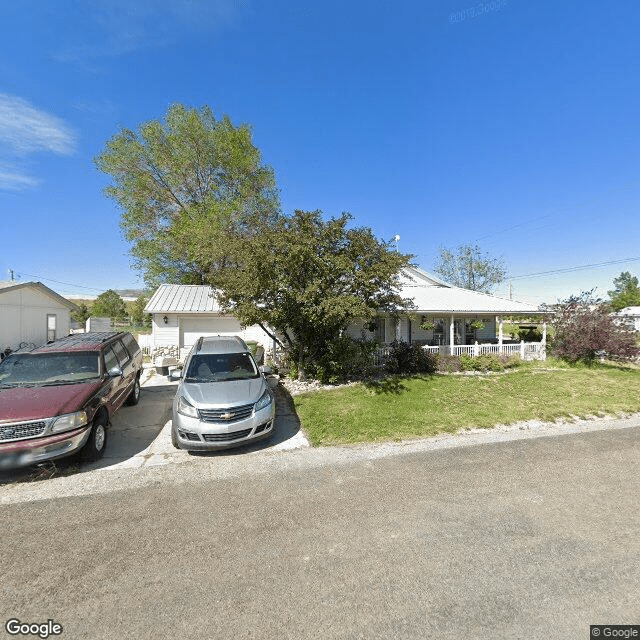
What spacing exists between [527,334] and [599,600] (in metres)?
19.1

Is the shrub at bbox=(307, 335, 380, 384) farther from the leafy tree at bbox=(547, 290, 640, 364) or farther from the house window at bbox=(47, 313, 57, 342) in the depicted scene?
the house window at bbox=(47, 313, 57, 342)

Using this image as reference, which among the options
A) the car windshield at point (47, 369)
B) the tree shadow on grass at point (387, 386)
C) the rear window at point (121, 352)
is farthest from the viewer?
the tree shadow on grass at point (387, 386)

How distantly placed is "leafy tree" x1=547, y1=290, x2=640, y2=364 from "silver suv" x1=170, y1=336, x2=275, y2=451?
606 inches

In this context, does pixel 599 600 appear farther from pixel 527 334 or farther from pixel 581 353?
pixel 527 334

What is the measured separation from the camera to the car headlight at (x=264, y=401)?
19.3 ft

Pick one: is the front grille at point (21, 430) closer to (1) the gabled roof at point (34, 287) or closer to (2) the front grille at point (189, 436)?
(2) the front grille at point (189, 436)

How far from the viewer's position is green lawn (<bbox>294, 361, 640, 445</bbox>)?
697 centimetres

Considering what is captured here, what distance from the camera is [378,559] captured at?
3.11 m

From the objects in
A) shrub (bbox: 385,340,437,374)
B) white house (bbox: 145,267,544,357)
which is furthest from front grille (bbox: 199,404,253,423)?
white house (bbox: 145,267,544,357)

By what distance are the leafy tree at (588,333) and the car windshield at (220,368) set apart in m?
15.3

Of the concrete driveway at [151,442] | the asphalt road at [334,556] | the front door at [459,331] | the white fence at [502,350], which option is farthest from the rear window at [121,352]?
the front door at [459,331]

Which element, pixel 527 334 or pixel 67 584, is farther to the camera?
pixel 527 334

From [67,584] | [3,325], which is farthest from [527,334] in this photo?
[3,325]

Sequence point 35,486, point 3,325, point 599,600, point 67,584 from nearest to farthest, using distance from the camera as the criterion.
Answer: point 599,600, point 67,584, point 35,486, point 3,325
